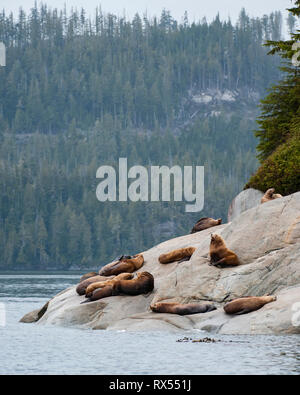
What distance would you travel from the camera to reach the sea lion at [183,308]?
24625mm

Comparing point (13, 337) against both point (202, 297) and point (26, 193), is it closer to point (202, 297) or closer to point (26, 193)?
point (202, 297)

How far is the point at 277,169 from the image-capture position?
105 feet

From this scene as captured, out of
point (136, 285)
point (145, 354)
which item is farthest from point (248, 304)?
point (136, 285)

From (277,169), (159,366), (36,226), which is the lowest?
(36,226)

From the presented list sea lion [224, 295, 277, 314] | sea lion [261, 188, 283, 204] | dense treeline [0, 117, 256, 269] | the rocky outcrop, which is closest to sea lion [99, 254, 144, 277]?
the rocky outcrop

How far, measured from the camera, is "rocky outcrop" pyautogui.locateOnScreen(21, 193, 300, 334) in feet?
72.7

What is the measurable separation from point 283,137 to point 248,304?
1586 cm

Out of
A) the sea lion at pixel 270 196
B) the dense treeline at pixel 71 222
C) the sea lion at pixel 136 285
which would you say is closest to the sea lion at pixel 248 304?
the sea lion at pixel 136 285

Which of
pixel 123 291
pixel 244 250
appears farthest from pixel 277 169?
pixel 123 291

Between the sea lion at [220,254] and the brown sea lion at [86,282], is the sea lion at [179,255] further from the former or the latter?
the sea lion at [220,254]

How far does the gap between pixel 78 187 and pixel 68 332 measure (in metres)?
175

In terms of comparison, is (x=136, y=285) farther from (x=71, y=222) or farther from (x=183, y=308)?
(x=71, y=222)

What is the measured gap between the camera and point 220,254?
25.8 m

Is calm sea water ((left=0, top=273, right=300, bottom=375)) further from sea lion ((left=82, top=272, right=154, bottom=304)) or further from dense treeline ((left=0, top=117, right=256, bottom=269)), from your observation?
dense treeline ((left=0, top=117, right=256, bottom=269))
